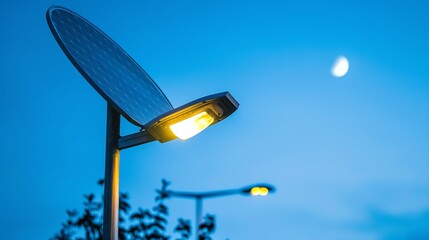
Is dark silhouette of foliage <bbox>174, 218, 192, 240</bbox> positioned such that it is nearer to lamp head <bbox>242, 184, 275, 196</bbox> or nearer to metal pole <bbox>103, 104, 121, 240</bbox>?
lamp head <bbox>242, 184, 275, 196</bbox>

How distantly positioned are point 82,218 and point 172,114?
10389mm

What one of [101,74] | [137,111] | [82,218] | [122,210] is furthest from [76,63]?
[82,218]

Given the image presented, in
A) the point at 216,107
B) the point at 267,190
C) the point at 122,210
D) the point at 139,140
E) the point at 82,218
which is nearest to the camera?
the point at 216,107

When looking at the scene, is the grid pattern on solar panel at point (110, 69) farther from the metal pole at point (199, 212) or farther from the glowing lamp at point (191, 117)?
the metal pole at point (199, 212)

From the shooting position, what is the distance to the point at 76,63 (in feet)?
15.3

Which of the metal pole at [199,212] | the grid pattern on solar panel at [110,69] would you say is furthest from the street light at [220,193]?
the grid pattern on solar panel at [110,69]

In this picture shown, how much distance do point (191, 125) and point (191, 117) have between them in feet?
0.30

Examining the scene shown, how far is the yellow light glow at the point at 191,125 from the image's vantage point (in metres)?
4.71

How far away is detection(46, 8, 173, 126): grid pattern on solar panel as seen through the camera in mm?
4820

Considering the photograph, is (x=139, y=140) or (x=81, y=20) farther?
(x=81, y=20)

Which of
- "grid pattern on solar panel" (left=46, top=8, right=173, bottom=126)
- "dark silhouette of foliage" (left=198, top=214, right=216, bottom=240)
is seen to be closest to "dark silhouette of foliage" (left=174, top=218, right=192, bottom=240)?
"dark silhouette of foliage" (left=198, top=214, right=216, bottom=240)

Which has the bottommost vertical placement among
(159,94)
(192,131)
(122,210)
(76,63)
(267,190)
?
(192,131)

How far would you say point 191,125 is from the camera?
476 cm

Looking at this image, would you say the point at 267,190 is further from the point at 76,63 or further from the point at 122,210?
the point at 76,63
